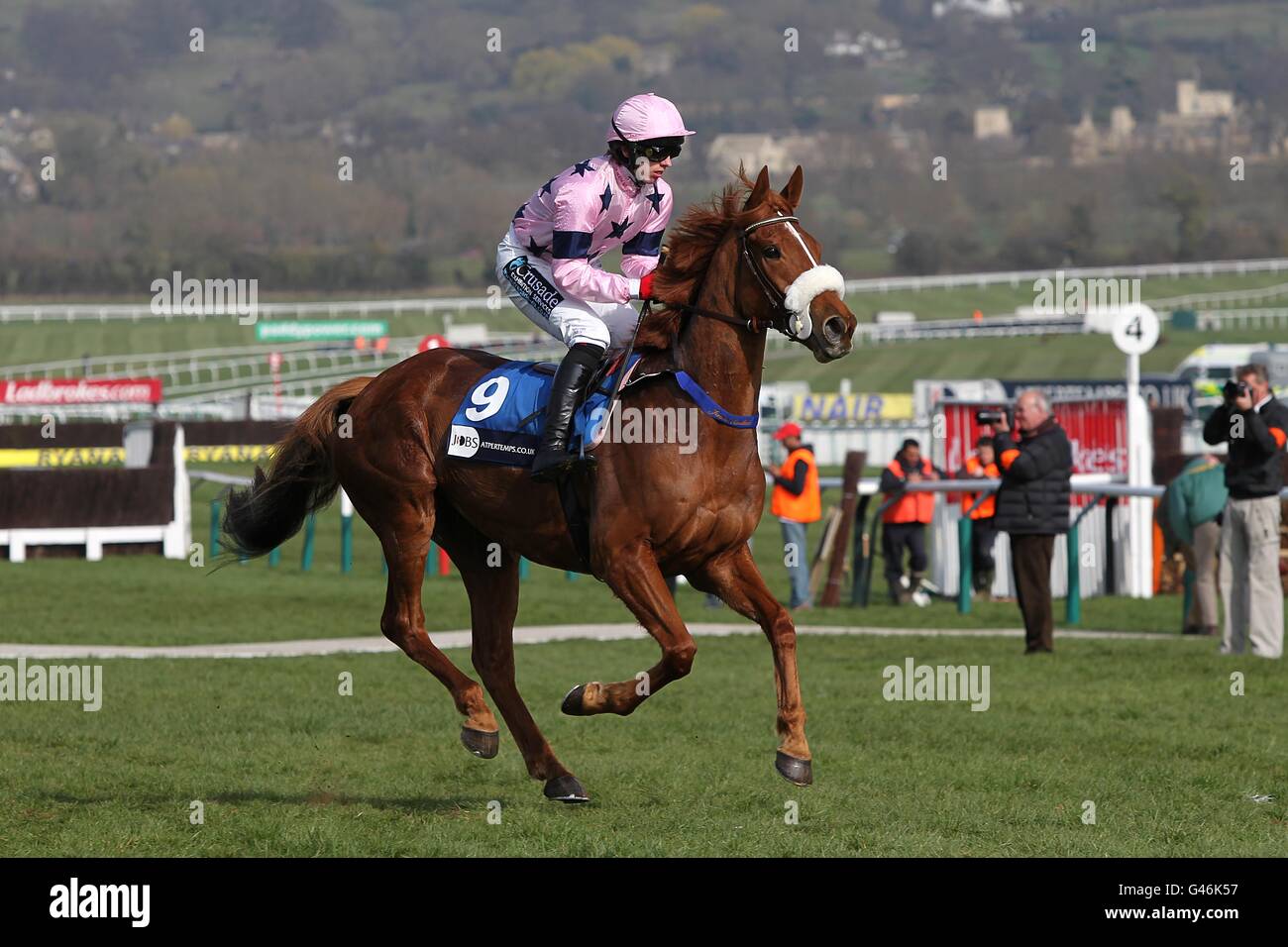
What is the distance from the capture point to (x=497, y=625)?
8.43 meters

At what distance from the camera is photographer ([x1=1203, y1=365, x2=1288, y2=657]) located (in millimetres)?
12789

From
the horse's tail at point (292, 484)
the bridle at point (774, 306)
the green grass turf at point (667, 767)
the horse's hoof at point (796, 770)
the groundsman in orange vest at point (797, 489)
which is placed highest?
the bridle at point (774, 306)

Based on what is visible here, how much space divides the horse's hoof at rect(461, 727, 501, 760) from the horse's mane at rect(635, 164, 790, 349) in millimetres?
1661

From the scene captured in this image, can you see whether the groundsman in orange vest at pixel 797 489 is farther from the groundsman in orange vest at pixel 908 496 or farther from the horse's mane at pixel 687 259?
the horse's mane at pixel 687 259

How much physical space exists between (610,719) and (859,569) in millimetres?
8552

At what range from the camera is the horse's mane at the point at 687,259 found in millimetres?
7660

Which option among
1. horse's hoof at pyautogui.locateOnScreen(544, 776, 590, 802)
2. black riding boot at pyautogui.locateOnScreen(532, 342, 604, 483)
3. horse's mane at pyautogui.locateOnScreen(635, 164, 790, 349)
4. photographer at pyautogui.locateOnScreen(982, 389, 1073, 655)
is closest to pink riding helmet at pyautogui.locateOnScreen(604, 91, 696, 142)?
horse's mane at pyautogui.locateOnScreen(635, 164, 790, 349)

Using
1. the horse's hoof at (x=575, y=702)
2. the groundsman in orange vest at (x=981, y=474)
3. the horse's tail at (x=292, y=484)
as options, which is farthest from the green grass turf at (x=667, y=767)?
the groundsman in orange vest at (x=981, y=474)

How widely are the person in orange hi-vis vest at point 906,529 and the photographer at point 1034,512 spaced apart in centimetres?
470

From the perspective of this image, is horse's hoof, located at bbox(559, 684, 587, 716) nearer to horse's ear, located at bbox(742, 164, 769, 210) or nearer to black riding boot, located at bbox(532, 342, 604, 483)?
black riding boot, located at bbox(532, 342, 604, 483)

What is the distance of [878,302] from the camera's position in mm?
95375

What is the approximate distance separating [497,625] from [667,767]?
1.17 m

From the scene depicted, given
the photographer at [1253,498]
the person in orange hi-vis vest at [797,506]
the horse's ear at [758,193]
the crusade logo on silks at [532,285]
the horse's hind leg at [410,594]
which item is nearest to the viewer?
the horse's ear at [758,193]
